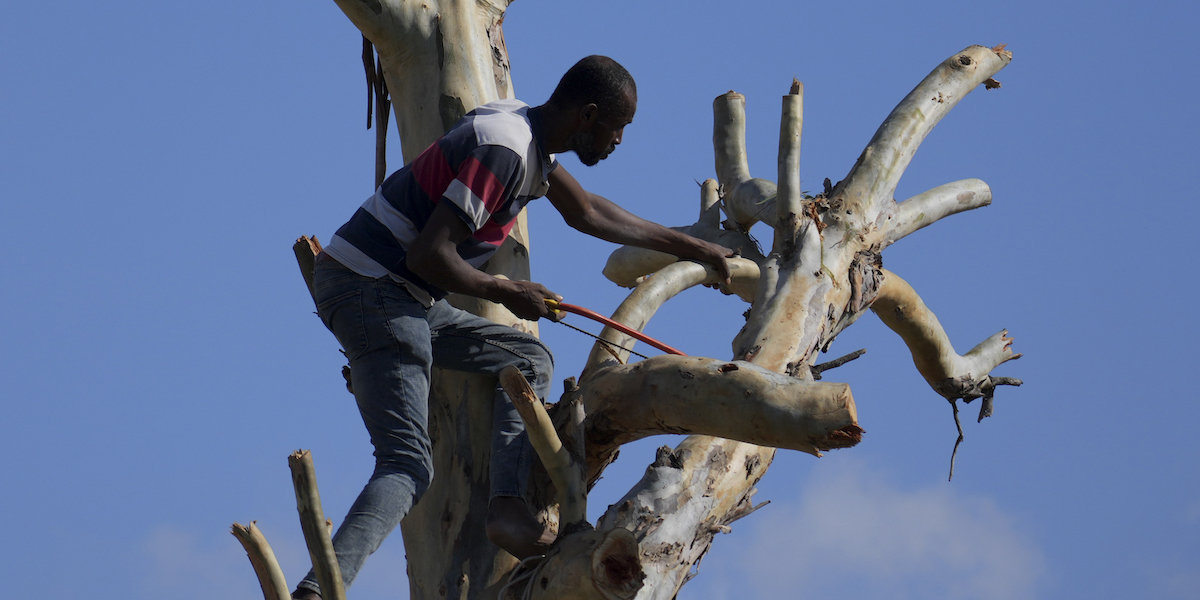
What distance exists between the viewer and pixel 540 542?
352 cm

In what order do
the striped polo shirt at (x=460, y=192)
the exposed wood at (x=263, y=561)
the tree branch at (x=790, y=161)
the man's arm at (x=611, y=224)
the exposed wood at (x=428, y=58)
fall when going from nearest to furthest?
the exposed wood at (x=263, y=561) → the striped polo shirt at (x=460, y=192) → the man's arm at (x=611, y=224) → the tree branch at (x=790, y=161) → the exposed wood at (x=428, y=58)

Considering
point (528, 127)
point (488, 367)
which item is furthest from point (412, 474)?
point (528, 127)

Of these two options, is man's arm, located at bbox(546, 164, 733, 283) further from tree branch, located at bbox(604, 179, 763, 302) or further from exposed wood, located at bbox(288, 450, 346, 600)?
exposed wood, located at bbox(288, 450, 346, 600)

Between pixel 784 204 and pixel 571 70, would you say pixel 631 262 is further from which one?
pixel 571 70

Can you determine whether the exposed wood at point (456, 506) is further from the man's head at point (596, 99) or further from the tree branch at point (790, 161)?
the tree branch at point (790, 161)

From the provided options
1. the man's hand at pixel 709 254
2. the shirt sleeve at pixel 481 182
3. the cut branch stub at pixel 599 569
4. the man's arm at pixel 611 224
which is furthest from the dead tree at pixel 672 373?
the shirt sleeve at pixel 481 182

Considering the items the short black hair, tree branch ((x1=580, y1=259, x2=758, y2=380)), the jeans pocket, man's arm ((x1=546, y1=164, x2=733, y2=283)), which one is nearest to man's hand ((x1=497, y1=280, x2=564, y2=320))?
the jeans pocket

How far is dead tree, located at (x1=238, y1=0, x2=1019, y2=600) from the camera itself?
10.6ft

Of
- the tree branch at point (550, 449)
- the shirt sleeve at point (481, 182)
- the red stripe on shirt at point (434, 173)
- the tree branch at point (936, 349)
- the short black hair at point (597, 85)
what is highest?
the tree branch at point (936, 349)

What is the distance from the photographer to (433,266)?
324 centimetres

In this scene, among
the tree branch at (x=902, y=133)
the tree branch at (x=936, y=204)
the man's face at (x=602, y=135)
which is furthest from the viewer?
the tree branch at (x=936, y=204)

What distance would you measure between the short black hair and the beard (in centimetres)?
10

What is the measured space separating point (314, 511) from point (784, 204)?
2.60 metres

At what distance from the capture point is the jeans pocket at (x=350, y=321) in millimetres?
3467
